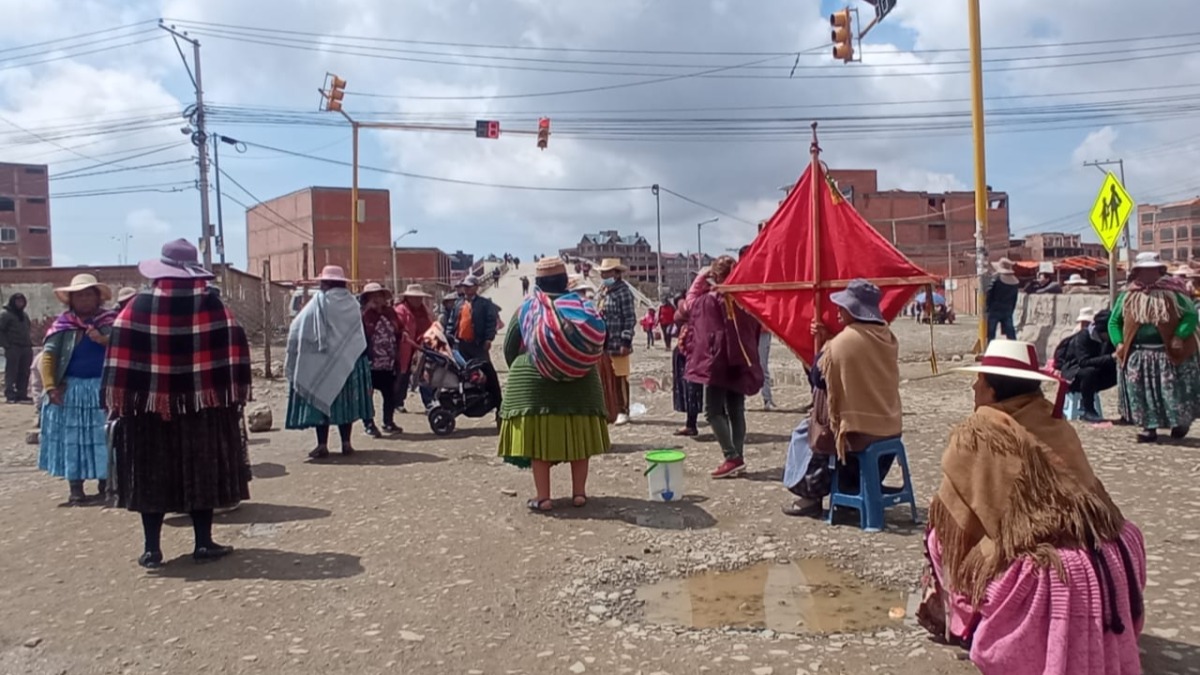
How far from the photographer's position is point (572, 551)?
556 centimetres

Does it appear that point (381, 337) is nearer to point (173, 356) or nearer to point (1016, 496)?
point (173, 356)

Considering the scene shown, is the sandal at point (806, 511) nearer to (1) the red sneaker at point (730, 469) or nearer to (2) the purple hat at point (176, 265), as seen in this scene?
(1) the red sneaker at point (730, 469)

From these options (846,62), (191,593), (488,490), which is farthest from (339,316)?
(846,62)

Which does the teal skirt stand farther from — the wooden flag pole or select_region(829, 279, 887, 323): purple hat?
select_region(829, 279, 887, 323): purple hat

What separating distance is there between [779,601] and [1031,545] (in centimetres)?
166

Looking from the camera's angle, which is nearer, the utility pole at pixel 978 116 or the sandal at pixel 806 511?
the sandal at pixel 806 511

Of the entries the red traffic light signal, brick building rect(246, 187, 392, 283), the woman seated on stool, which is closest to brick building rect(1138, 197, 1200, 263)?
brick building rect(246, 187, 392, 283)

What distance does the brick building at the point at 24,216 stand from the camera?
62.8 meters

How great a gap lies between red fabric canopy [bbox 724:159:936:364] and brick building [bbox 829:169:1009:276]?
69464mm

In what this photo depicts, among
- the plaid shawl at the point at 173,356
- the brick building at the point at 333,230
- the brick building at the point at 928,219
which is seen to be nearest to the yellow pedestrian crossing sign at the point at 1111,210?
the plaid shawl at the point at 173,356

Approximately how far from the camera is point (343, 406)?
8.88 m

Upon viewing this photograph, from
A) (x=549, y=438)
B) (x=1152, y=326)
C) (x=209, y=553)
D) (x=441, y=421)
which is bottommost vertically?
(x=209, y=553)

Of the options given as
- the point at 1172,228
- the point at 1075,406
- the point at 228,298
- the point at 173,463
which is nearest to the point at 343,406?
the point at 173,463

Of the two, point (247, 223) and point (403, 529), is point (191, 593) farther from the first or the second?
point (247, 223)
